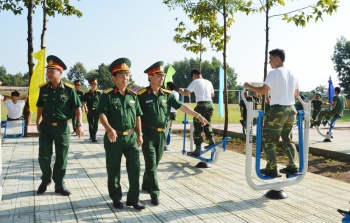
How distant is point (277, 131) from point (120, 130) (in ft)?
7.26

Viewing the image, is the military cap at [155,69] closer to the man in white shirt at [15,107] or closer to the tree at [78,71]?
the man in white shirt at [15,107]

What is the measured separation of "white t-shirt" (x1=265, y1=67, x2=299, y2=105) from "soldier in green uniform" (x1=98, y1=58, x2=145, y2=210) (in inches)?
77.1

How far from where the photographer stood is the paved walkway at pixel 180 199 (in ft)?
13.7

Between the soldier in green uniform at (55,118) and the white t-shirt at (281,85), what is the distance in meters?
2.80

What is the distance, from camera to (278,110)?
16.1ft

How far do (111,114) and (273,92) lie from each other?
2288 millimetres

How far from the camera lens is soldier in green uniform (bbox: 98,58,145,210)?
4.37 metres

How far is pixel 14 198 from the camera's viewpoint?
16.0 ft

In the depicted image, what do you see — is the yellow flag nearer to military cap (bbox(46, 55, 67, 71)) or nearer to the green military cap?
military cap (bbox(46, 55, 67, 71))

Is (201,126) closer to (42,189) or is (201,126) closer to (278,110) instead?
(278,110)

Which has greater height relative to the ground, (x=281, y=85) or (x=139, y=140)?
(x=281, y=85)

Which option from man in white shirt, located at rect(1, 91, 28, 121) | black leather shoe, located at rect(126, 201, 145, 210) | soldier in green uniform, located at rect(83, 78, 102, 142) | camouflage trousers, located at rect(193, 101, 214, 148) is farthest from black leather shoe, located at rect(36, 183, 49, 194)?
man in white shirt, located at rect(1, 91, 28, 121)

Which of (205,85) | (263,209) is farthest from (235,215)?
(205,85)

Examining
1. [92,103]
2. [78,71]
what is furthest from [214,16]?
[78,71]
